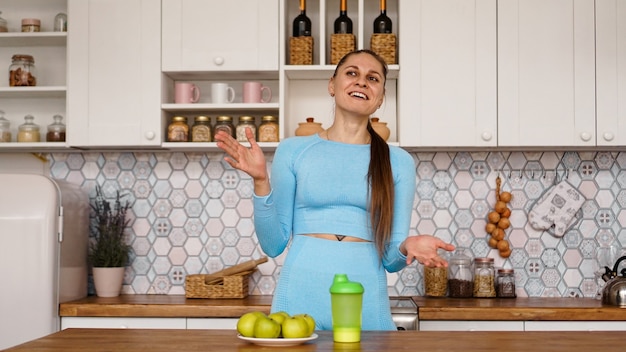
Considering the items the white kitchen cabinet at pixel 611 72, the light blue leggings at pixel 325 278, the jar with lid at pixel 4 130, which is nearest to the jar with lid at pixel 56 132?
the jar with lid at pixel 4 130

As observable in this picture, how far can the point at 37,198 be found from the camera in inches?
138

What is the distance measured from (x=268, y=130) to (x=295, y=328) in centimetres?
197

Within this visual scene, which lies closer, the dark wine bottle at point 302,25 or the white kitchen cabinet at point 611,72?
the white kitchen cabinet at point 611,72

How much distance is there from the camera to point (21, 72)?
3900mm

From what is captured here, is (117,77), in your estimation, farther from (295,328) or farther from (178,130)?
(295,328)

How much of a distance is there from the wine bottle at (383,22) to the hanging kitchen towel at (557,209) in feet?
3.73

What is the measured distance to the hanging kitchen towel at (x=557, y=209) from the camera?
157 inches

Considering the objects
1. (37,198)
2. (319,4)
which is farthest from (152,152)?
(319,4)

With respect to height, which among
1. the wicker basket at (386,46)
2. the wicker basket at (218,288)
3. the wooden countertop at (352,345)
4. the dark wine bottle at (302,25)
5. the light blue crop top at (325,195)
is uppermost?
the dark wine bottle at (302,25)

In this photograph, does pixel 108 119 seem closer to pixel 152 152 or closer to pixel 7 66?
pixel 152 152

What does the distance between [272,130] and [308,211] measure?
1386 millimetres

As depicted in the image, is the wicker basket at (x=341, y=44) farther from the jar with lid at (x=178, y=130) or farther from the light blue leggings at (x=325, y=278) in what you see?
the light blue leggings at (x=325, y=278)

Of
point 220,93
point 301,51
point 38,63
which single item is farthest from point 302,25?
point 38,63

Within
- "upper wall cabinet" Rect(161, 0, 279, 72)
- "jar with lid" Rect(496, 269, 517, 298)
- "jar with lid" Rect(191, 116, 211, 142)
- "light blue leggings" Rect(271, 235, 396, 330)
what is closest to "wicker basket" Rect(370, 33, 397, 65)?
"upper wall cabinet" Rect(161, 0, 279, 72)
